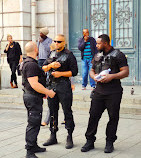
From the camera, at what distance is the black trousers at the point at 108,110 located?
19.7ft

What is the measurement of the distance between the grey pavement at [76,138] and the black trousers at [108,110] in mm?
271

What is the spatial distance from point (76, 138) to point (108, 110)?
3.64ft

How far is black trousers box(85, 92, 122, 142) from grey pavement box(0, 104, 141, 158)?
0.89 feet

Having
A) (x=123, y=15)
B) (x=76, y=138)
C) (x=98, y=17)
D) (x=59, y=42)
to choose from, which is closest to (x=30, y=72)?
(x=59, y=42)

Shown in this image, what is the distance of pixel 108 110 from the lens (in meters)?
6.07

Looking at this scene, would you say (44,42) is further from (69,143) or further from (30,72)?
(30,72)

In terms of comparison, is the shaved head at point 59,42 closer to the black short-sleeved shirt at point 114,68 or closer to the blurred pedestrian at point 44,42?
the black short-sleeved shirt at point 114,68

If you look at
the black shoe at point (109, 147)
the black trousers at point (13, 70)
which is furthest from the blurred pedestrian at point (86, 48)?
the black shoe at point (109, 147)

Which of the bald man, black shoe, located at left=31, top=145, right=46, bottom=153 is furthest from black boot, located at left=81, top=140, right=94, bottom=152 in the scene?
the bald man

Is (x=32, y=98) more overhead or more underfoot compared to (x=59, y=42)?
more underfoot

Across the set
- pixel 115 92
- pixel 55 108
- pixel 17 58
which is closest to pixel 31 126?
pixel 55 108

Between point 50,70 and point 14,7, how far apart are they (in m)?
7.68

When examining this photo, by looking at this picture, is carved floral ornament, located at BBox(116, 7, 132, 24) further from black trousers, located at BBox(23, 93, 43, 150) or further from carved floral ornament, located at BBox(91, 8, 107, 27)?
black trousers, located at BBox(23, 93, 43, 150)

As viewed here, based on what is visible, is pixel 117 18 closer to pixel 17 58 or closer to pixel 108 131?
pixel 17 58
